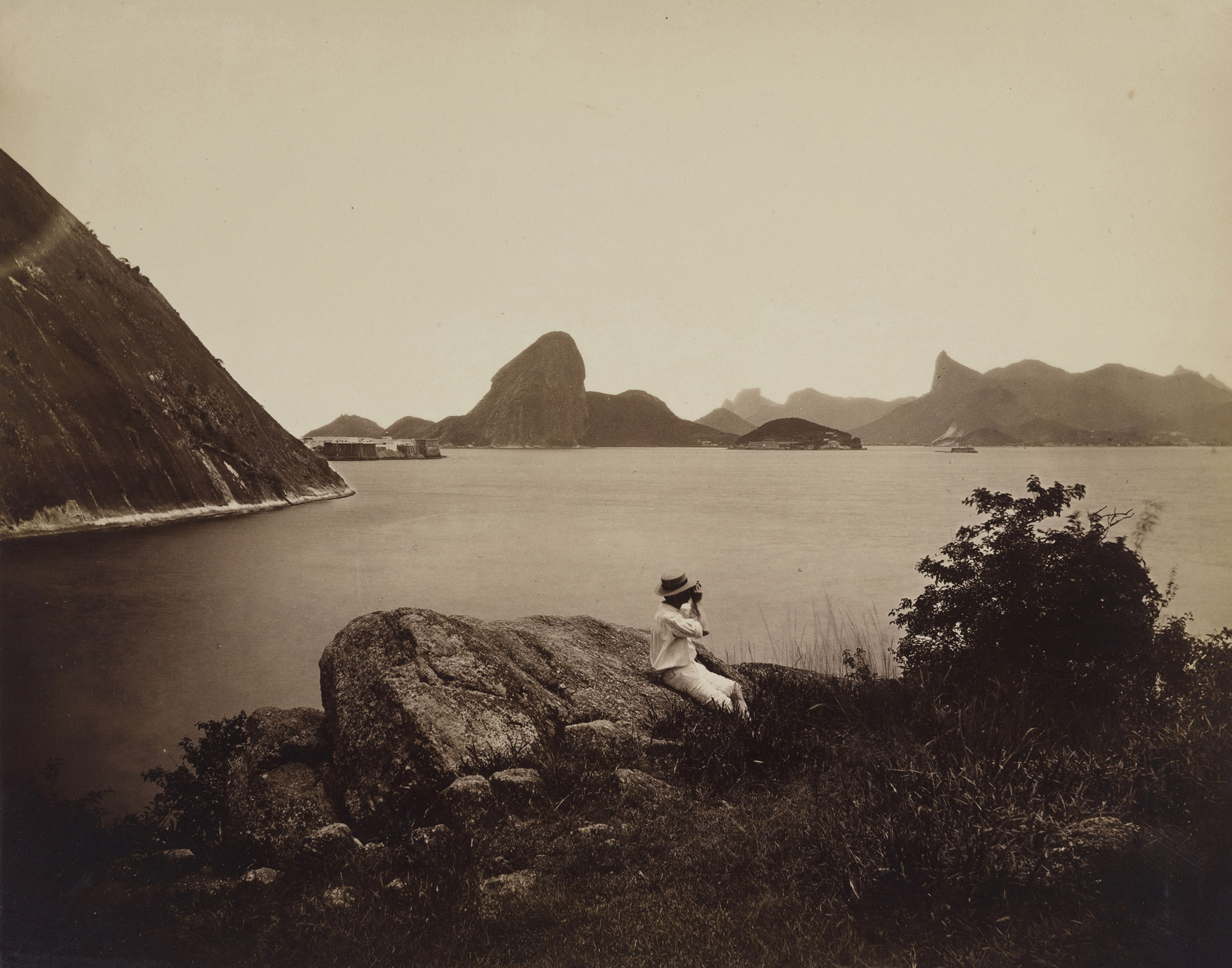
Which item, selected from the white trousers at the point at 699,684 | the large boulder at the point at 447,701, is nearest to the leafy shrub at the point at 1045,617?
the white trousers at the point at 699,684

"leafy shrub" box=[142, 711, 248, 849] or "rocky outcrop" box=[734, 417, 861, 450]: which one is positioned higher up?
"rocky outcrop" box=[734, 417, 861, 450]

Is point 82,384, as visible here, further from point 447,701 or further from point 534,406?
point 447,701

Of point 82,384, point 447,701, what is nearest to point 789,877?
point 447,701

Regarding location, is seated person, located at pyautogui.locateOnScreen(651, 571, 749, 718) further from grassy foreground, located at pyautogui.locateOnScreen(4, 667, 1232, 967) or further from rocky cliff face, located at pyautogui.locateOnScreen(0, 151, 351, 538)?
rocky cliff face, located at pyautogui.locateOnScreen(0, 151, 351, 538)

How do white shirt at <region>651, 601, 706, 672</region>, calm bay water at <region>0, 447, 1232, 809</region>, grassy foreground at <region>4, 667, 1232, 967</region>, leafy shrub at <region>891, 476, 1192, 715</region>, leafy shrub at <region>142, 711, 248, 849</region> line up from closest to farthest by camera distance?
grassy foreground at <region>4, 667, 1232, 967</region>
leafy shrub at <region>142, 711, 248, 849</region>
white shirt at <region>651, 601, 706, 672</region>
leafy shrub at <region>891, 476, 1192, 715</region>
calm bay water at <region>0, 447, 1232, 809</region>

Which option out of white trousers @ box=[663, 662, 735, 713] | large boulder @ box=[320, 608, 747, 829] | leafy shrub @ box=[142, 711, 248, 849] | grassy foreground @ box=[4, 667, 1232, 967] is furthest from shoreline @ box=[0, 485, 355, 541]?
white trousers @ box=[663, 662, 735, 713]

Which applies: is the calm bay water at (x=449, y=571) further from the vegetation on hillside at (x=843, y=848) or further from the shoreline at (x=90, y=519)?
the vegetation on hillside at (x=843, y=848)
